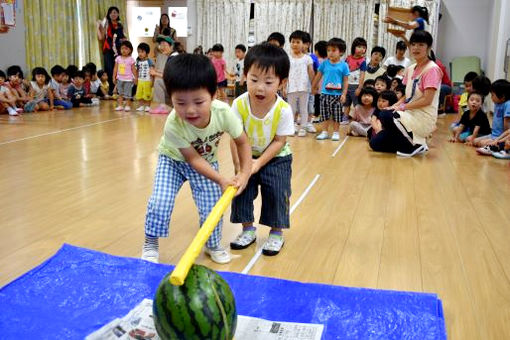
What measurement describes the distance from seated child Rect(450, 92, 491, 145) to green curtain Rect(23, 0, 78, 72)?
6.30m

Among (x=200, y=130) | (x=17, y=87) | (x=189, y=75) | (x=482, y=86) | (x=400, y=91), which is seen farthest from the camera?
(x=17, y=87)

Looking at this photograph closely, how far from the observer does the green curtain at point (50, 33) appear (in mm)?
7785

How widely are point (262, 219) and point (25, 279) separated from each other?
A: 3.34 ft

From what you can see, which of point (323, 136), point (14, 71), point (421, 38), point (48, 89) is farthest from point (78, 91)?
point (421, 38)

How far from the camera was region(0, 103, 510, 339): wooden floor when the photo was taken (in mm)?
1951

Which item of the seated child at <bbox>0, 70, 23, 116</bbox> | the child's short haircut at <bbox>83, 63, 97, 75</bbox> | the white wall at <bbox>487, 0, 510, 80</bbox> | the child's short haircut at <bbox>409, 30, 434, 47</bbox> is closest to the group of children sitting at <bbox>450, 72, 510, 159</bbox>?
the child's short haircut at <bbox>409, 30, 434, 47</bbox>

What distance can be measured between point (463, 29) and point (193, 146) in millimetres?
9444

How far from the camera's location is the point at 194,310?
1.26 m

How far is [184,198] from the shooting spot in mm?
2988

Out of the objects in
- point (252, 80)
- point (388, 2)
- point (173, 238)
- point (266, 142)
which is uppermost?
point (388, 2)

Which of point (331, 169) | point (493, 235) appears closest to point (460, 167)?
point (331, 169)

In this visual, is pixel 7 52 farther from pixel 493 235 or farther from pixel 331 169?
pixel 493 235

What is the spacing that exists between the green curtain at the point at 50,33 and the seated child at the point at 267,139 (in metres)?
6.68

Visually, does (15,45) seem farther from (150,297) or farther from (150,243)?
(150,297)
